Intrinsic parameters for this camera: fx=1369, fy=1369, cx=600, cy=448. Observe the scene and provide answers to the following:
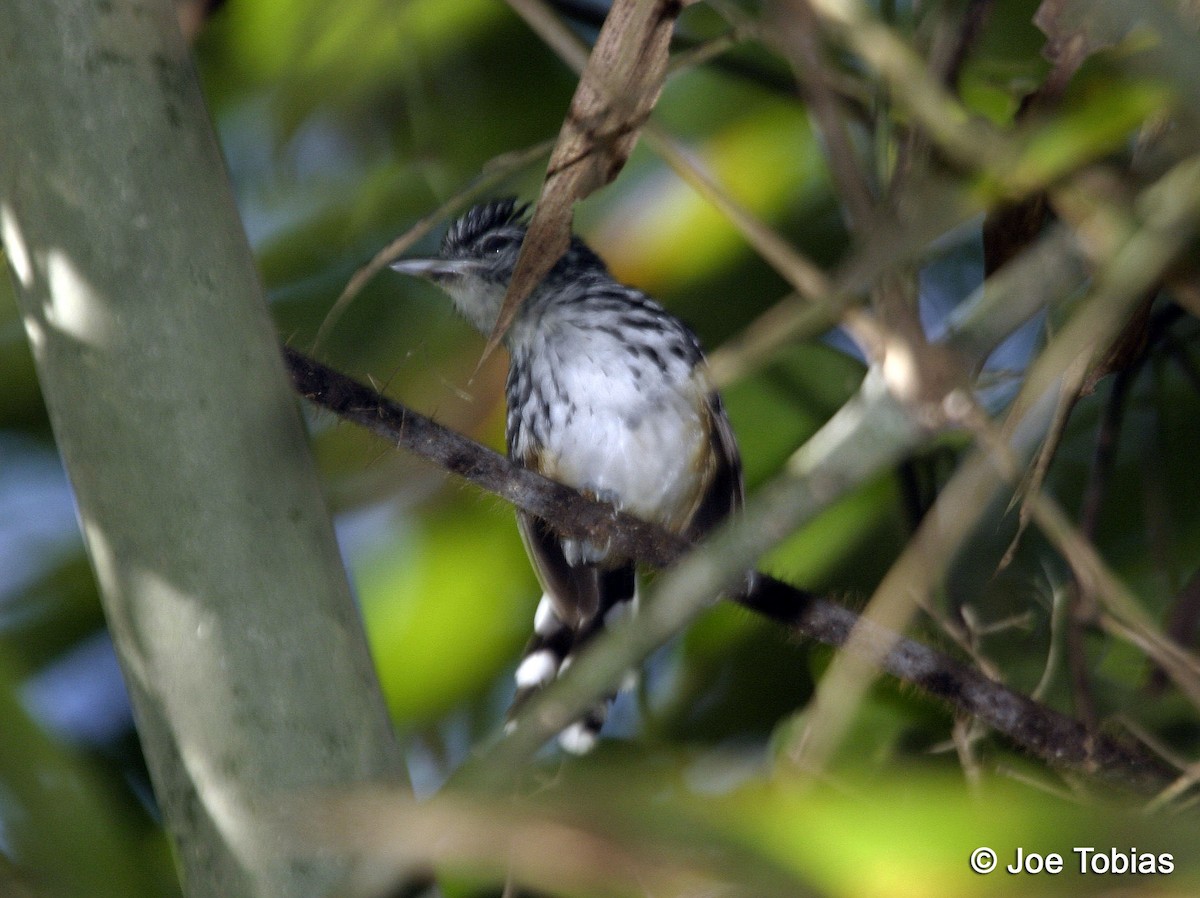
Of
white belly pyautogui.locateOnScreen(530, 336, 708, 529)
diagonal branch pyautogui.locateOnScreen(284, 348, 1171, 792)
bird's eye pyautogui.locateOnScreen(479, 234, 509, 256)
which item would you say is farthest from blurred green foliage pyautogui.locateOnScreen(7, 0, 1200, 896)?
diagonal branch pyautogui.locateOnScreen(284, 348, 1171, 792)

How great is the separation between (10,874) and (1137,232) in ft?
3.50

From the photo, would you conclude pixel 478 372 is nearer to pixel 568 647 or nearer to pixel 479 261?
pixel 568 647

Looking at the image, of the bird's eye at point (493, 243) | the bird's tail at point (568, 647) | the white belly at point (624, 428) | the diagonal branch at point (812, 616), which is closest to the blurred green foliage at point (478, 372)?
the bird's tail at point (568, 647)

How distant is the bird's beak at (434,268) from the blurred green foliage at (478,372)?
0.26ft

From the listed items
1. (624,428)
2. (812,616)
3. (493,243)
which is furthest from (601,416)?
(812,616)

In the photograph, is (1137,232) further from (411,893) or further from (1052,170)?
(411,893)

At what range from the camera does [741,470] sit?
2508 mm

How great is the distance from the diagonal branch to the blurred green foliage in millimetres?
502

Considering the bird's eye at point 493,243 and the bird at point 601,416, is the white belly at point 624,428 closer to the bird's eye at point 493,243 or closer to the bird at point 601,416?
the bird at point 601,416

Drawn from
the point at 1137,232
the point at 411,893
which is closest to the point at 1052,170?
the point at 1137,232

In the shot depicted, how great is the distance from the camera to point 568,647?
2418mm

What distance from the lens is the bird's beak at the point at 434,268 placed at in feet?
9.09

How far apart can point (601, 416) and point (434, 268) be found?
19.2 inches

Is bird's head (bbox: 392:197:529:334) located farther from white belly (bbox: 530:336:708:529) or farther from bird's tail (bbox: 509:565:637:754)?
bird's tail (bbox: 509:565:637:754)
